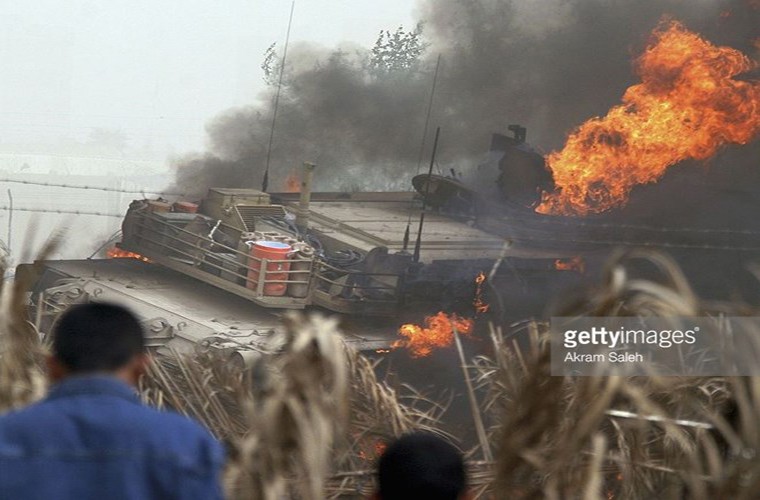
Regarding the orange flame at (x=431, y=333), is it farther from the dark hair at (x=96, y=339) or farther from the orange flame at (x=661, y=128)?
the dark hair at (x=96, y=339)

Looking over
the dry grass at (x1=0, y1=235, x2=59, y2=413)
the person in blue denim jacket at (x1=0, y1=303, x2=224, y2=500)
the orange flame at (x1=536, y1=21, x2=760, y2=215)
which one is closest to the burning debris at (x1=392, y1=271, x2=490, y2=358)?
the orange flame at (x1=536, y1=21, x2=760, y2=215)

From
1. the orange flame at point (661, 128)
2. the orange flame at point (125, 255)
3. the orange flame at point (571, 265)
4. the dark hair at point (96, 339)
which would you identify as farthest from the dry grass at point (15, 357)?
the orange flame at point (661, 128)

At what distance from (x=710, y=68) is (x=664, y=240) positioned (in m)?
4.61

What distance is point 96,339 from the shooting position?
108 inches

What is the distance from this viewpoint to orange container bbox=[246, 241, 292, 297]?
12.7 m

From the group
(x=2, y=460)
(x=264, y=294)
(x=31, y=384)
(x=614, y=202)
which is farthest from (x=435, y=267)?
(x=2, y=460)

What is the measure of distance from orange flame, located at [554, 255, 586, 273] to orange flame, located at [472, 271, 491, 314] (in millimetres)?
1263

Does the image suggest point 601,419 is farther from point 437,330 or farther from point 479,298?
point 479,298

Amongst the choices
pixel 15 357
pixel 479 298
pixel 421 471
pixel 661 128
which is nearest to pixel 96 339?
pixel 421 471

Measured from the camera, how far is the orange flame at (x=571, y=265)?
48.4 feet

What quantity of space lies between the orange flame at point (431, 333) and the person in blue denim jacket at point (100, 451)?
10.5 metres

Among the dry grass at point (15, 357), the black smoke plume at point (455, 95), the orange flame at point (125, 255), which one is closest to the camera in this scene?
the dry grass at point (15, 357)

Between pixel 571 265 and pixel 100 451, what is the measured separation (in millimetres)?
12646

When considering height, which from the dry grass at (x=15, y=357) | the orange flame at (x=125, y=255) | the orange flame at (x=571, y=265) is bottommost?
the orange flame at (x=125, y=255)
